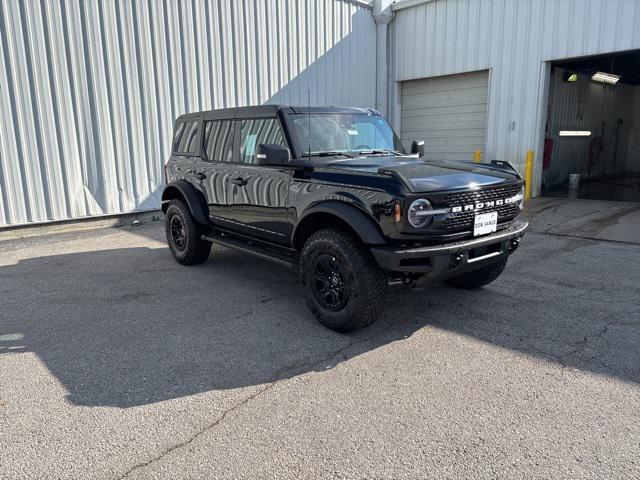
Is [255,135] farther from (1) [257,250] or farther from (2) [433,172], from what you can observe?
(2) [433,172]

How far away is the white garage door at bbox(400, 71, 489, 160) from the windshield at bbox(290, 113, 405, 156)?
7.81m

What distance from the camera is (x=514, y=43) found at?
35.8 ft

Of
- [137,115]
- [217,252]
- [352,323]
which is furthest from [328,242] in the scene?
[137,115]

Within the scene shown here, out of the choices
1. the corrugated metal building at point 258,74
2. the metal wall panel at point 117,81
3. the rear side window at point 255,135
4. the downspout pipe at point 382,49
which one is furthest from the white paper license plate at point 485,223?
the downspout pipe at point 382,49

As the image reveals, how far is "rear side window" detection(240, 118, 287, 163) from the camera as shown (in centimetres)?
472

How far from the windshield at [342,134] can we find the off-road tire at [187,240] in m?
2.11

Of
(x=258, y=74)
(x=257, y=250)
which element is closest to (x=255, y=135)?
(x=257, y=250)

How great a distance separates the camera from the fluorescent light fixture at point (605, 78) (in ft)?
49.1

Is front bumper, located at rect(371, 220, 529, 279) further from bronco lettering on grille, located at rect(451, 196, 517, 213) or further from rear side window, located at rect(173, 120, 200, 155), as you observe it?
rear side window, located at rect(173, 120, 200, 155)

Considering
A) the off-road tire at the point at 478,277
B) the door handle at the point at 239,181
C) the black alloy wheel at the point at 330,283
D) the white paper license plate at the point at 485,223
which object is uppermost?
the door handle at the point at 239,181

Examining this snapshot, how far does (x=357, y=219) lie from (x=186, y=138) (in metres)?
3.52

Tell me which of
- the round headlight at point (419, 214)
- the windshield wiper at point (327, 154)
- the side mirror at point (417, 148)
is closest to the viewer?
the round headlight at point (419, 214)

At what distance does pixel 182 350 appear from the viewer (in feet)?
12.3

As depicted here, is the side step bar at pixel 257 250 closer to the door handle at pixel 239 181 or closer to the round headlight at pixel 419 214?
the door handle at pixel 239 181
